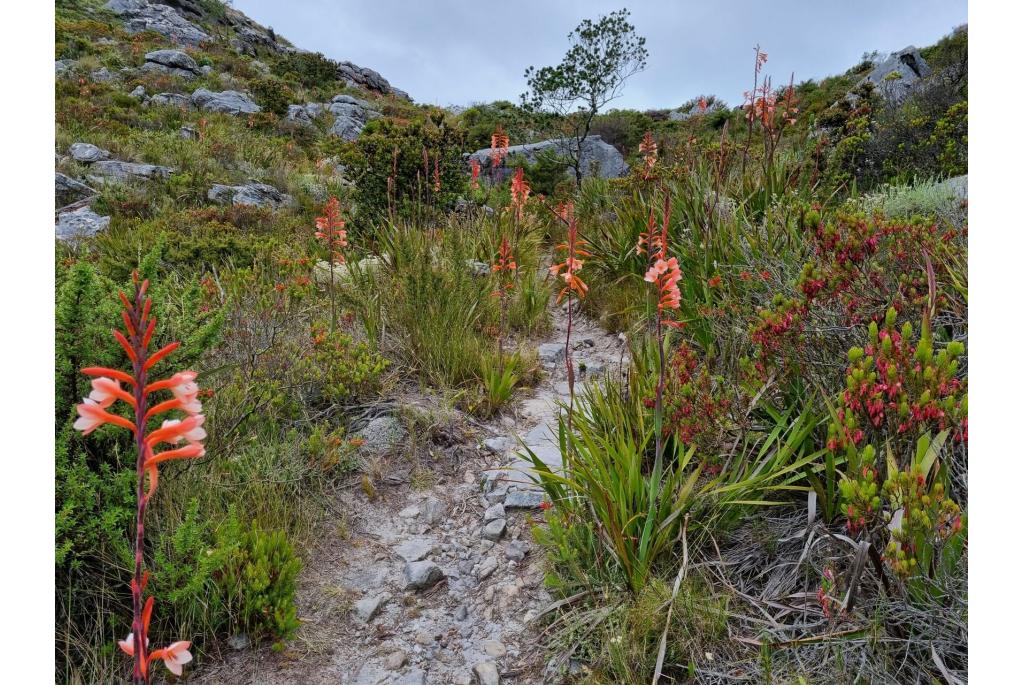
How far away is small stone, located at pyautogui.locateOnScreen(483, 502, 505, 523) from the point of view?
3254 millimetres

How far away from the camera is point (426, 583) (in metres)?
2.80

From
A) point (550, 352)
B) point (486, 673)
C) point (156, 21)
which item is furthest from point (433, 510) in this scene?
point (156, 21)

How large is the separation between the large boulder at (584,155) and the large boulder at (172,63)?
47.0 feet

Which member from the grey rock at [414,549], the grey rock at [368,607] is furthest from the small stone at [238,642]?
the grey rock at [414,549]

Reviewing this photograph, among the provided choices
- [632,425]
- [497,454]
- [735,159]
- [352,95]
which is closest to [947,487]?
[632,425]

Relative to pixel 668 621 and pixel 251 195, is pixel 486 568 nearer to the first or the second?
pixel 668 621

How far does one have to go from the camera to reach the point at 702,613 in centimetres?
207

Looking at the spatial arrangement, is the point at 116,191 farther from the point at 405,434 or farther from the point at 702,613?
the point at 702,613

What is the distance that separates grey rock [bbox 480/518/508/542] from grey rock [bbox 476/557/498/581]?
0.45 feet

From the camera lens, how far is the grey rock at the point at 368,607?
2588 millimetres

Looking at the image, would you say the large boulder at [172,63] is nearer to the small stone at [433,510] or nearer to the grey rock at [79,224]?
the grey rock at [79,224]

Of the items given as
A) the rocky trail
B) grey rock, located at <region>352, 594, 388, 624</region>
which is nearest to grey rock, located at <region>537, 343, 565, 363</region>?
the rocky trail

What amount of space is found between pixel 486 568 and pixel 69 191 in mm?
9377

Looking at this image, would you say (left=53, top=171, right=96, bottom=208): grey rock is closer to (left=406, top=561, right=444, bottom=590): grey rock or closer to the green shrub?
the green shrub
